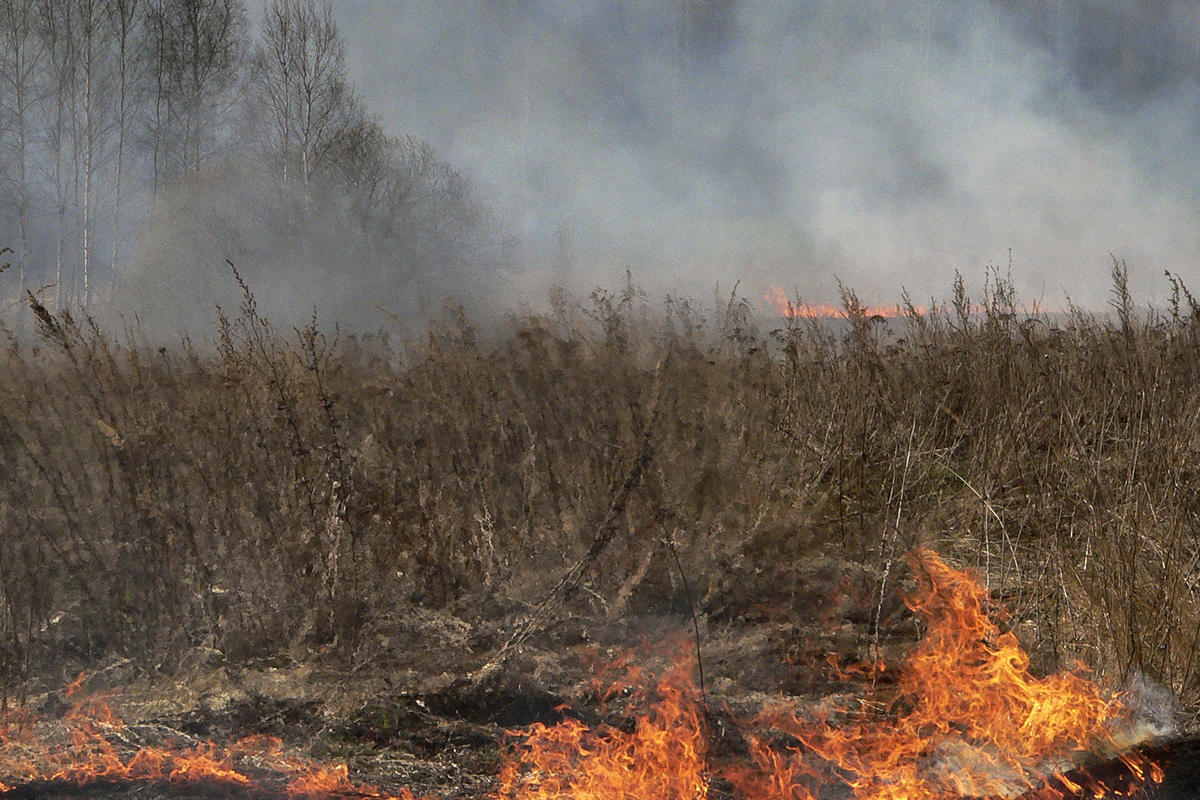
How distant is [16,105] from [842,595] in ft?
65.5

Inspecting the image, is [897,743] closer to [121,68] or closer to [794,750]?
[794,750]

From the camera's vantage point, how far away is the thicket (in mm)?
3031

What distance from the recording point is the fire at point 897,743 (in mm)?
2301

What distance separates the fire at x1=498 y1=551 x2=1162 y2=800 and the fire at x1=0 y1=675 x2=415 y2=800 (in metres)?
0.55

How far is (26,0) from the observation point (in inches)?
666

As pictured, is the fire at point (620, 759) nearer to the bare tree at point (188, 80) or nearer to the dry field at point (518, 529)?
the dry field at point (518, 529)

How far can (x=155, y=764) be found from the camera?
2.52 m

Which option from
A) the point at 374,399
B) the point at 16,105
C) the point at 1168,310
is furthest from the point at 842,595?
the point at 16,105

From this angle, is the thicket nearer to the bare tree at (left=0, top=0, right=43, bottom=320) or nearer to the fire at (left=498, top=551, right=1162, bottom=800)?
the fire at (left=498, top=551, right=1162, bottom=800)

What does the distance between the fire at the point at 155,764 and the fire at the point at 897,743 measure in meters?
0.55

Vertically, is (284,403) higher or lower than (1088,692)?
higher

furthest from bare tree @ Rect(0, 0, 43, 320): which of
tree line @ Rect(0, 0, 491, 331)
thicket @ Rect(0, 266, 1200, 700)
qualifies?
thicket @ Rect(0, 266, 1200, 700)

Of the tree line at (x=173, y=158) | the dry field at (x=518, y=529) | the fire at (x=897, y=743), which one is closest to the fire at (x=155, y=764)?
the dry field at (x=518, y=529)

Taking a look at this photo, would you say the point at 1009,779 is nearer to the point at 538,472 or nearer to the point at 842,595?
the point at 842,595
